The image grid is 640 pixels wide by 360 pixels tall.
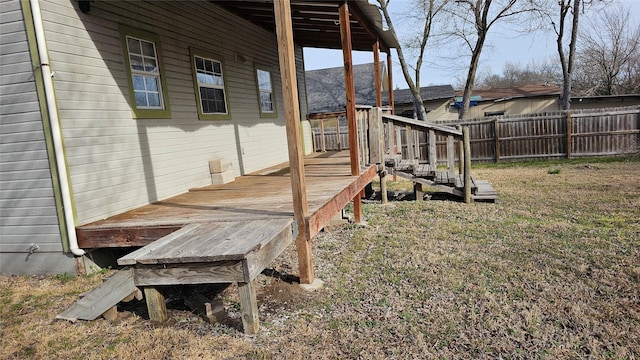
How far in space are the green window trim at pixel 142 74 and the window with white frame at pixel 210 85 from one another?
871mm

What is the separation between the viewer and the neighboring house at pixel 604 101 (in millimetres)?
19172

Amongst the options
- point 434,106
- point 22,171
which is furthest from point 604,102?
point 22,171

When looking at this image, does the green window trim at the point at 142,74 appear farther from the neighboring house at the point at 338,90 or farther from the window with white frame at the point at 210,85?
the neighboring house at the point at 338,90

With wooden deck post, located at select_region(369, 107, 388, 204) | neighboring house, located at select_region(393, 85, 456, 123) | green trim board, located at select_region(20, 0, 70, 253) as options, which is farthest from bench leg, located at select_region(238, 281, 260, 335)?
neighboring house, located at select_region(393, 85, 456, 123)

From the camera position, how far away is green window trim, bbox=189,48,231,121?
6.22 m

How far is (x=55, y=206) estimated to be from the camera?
407 cm

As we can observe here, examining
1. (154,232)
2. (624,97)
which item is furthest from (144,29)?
(624,97)

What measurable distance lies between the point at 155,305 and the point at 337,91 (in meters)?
18.3

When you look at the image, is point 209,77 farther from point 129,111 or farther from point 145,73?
point 129,111

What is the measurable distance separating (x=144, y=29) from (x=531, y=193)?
311 inches

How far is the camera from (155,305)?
3.14m

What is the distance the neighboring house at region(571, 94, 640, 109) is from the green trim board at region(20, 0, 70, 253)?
23.0 meters

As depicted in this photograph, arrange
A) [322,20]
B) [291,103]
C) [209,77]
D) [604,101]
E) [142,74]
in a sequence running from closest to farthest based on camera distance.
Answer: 1. [291,103]
2. [142,74]
3. [209,77]
4. [322,20]
5. [604,101]

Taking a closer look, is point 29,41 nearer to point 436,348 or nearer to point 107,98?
point 107,98
